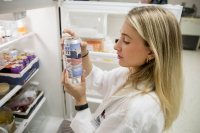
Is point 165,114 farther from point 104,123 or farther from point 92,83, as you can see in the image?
point 92,83

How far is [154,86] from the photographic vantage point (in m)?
0.78

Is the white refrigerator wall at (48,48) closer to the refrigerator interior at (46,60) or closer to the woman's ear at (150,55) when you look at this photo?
the refrigerator interior at (46,60)

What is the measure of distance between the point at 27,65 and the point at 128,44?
0.91 metres

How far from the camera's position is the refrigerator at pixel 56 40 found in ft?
4.30

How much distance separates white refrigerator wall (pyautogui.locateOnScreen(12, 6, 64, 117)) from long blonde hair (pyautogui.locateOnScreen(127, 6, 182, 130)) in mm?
883

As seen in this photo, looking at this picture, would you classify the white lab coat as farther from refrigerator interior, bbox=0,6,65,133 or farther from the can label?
refrigerator interior, bbox=0,6,65,133

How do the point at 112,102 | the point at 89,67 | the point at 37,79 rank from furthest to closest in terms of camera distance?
the point at 37,79
the point at 89,67
the point at 112,102

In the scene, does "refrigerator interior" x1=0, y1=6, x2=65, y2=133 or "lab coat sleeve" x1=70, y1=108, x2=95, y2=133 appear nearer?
"lab coat sleeve" x1=70, y1=108, x2=95, y2=133

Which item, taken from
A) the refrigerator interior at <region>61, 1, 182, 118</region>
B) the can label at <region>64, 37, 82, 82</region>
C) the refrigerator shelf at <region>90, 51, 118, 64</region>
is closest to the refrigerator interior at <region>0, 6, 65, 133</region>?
the refrigerator interior at <region>61, 1, 182, 118</region>

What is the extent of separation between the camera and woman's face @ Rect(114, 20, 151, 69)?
734 millimetres

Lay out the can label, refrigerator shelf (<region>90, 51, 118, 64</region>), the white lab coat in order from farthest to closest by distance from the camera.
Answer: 1. refrigerator shelf (<region>90, 51, 118, 64</region>)
2. the can label
3. the white lab coat

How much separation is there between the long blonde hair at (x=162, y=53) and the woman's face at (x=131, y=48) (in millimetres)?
25

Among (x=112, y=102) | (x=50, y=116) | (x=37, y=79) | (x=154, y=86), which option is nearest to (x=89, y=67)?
(x=112, y=102)

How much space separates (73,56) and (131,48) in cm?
27
